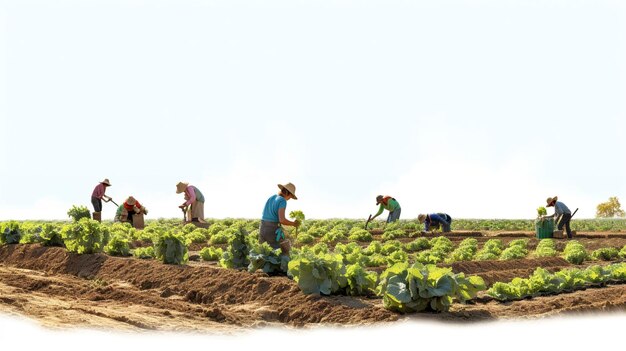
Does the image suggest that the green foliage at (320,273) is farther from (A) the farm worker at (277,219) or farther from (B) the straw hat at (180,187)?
(B) the straw hat at (180,187)

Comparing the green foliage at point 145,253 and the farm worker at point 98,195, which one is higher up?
the farm worker at point 98,195

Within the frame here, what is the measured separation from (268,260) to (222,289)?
32.6 inches

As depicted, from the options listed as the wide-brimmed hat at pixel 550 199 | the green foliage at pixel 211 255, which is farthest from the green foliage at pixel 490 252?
the green foliage at pixel 211 255

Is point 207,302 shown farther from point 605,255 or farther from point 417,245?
point 605,255

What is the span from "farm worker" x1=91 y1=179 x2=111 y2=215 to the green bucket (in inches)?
574

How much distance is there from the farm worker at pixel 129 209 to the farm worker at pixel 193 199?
1368 millimetres

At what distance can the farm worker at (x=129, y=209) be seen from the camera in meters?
25.4

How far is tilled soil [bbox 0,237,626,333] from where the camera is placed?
9.23 m

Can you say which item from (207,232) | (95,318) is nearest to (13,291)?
(95,318)

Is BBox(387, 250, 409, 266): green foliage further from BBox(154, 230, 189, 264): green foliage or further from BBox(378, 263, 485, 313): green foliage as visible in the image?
BBox(378, 263, 485, 313): green foliage

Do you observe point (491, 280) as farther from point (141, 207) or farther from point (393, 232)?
point (141, 207)

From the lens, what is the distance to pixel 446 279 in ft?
30.4

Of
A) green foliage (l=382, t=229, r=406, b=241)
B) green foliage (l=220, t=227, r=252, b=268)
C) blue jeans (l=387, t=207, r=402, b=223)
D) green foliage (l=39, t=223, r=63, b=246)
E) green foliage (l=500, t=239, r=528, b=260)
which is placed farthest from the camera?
blue jeans (l=387, t=207, r=402, b=223)

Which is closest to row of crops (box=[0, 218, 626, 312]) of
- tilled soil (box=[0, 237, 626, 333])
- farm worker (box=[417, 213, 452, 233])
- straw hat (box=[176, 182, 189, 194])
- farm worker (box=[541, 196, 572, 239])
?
tilled soil (box=[0, 237, 626, 333])
